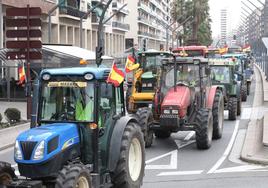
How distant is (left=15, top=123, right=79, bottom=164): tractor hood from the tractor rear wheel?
32cm

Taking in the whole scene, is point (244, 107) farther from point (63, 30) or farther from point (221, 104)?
point (63, 30)

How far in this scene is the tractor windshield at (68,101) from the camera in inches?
309

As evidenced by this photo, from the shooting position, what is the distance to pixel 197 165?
479 inches

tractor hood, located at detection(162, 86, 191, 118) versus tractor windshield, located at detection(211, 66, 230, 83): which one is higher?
tractor windshield, located at detection(211, 66, 230, 83)

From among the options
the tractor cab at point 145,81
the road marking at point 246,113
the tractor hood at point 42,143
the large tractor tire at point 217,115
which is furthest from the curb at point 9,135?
the road marking at point 246,113

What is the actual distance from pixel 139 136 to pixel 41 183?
2.36 meters

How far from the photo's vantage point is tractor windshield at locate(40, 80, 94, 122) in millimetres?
7855

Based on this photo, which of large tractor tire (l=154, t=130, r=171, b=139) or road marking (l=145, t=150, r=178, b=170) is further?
large tractor tire (l=154, t=130, r=171, b=139)

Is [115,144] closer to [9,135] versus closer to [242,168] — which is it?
[242,168]

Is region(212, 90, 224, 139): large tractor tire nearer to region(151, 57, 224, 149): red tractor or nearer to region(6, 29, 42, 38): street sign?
region(151, 57, 224, 149): red tractor

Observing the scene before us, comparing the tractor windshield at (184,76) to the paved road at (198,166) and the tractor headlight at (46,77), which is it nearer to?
the paved road at (198,166)

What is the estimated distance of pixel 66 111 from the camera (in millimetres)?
7918

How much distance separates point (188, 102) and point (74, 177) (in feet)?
26.0

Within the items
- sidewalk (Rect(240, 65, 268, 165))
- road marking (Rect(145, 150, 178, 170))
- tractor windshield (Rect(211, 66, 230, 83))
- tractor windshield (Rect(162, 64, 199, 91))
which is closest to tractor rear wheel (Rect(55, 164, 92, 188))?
road marking (Rect(145, 150, 178, 170))
